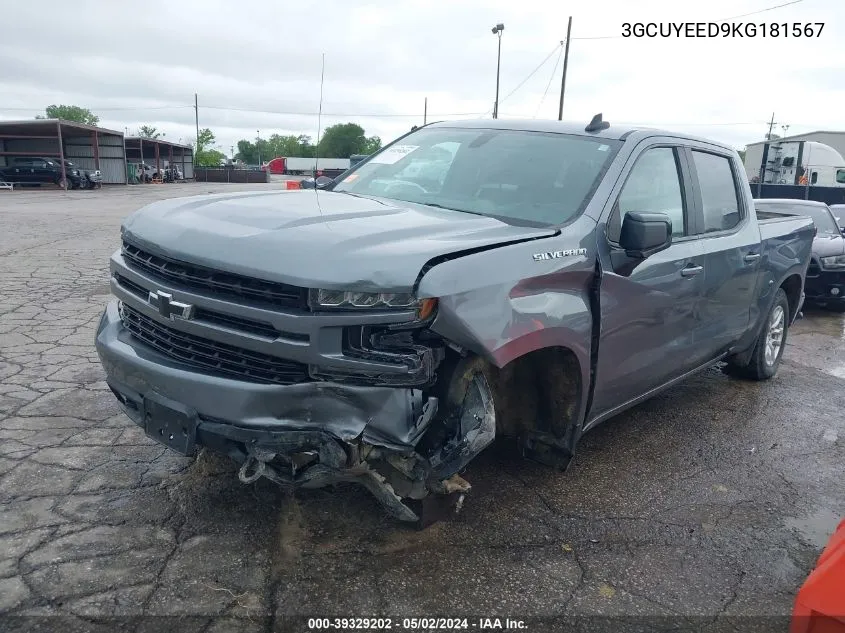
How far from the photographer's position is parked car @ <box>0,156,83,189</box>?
31.7m

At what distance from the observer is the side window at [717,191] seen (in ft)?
14.5

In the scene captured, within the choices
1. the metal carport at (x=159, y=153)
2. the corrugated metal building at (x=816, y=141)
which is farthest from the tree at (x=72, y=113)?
the corrugated metal building at (x=816, y=141)

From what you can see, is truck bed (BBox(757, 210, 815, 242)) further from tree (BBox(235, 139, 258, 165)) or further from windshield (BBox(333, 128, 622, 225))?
tree (BBox(235, 139, 258, 165))

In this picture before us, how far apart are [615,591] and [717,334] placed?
2.23m

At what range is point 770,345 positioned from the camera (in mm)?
5871

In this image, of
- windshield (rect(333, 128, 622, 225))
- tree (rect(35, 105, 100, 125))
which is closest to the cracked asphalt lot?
windshield (rect(333, 128, 622, 225))

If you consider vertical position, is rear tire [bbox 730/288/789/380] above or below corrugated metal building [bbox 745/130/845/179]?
below

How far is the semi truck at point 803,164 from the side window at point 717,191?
23.6m

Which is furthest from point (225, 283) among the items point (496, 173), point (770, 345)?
point (770, 345)

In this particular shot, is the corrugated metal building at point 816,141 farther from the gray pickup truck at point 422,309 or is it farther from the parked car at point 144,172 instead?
the parked car at point 144,172

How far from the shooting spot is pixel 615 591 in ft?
9.32

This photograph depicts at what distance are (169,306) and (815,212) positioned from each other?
9758 millimetres

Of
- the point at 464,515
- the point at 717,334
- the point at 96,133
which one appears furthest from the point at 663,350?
the point at 96,133

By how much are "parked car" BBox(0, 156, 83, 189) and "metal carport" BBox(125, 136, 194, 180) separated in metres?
11.5
